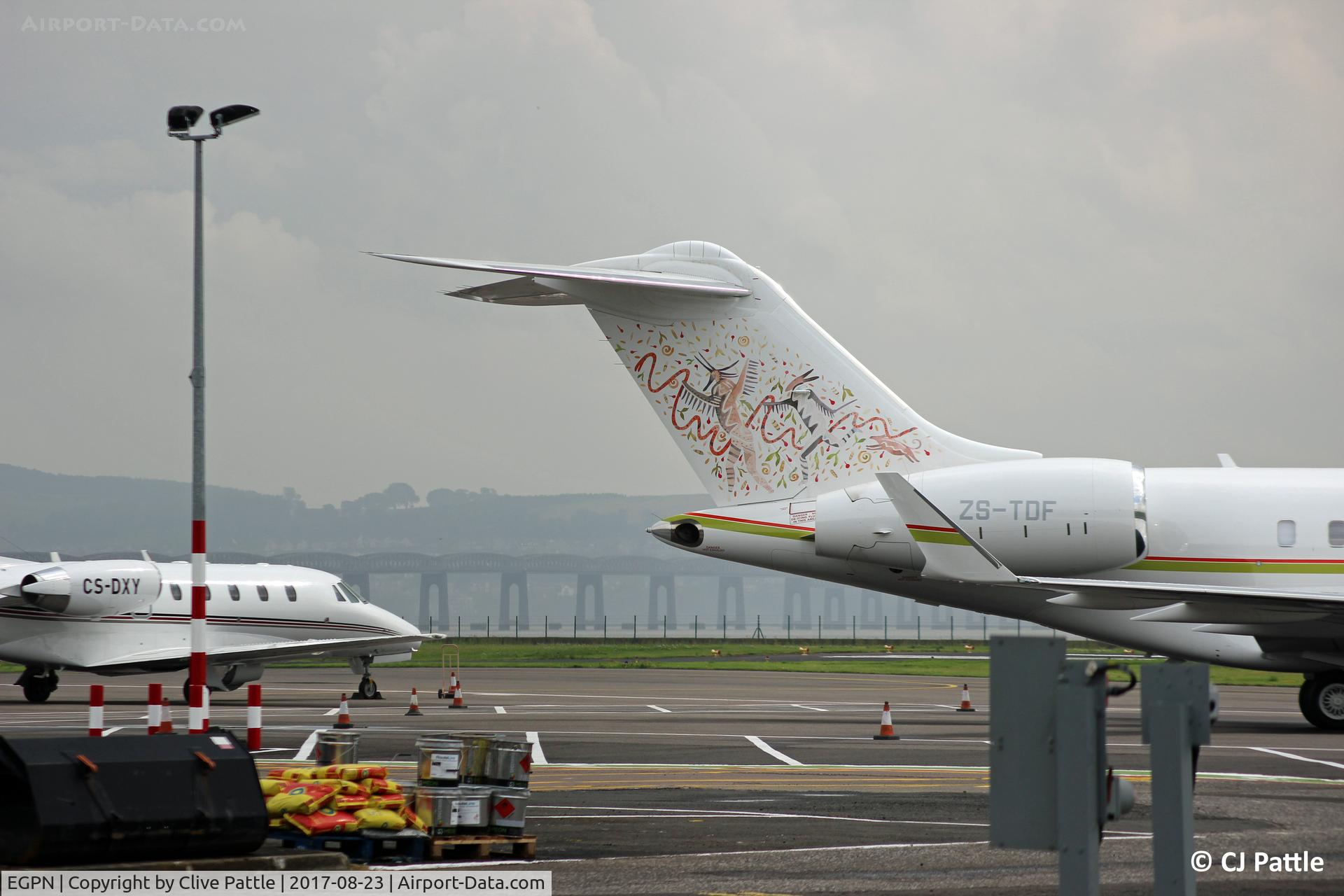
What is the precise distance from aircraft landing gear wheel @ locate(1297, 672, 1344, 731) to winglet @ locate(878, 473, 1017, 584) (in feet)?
16.0

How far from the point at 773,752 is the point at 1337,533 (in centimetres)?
856

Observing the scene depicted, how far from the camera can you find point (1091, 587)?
1852cm

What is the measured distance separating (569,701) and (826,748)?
10581 mm

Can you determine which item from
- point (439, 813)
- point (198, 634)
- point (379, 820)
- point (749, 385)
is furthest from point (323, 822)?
point (749, 385)

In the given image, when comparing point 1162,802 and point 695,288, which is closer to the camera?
point 1162,802

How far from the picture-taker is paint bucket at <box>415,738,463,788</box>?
386 inches

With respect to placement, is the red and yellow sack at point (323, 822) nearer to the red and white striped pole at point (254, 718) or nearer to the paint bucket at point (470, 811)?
the paint bucket at point (470, 811)

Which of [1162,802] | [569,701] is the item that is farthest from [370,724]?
[1162,802]

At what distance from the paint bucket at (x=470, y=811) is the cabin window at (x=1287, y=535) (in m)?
14.0

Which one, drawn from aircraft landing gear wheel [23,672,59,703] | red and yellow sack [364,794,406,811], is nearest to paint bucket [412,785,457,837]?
red and yellow sack [364,794,406,811]

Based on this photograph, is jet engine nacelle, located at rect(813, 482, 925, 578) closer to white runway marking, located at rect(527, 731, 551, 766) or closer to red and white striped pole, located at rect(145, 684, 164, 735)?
white runway marking, located at rect(527, 731, 551, 766)

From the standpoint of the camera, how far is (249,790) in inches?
309

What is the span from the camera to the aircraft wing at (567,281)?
1991 centimetres

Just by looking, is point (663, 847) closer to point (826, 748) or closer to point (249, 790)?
point (249, 790)
